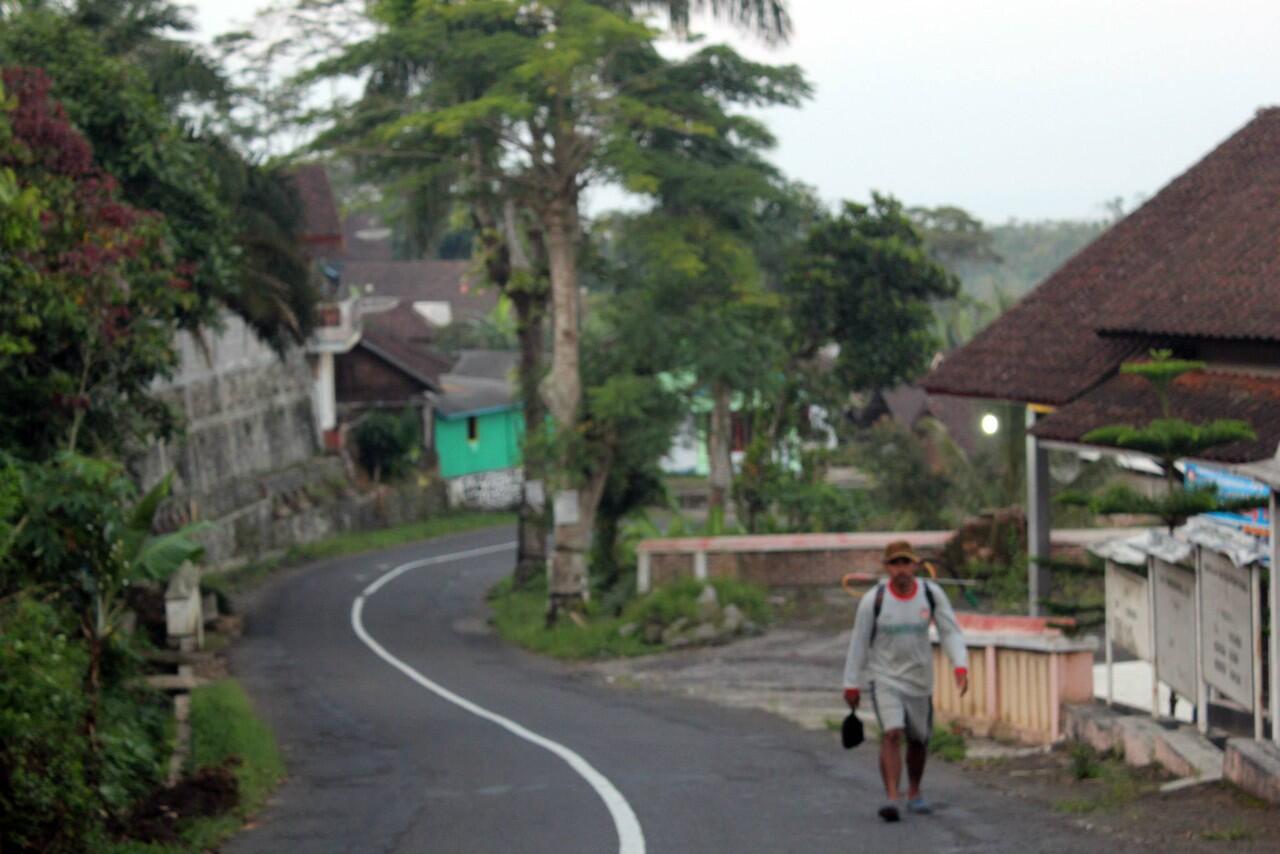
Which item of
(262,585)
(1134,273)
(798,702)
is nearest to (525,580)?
(262,585)

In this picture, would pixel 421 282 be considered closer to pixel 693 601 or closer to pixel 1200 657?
pixel 693 601

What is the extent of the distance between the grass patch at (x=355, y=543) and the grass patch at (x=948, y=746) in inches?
735

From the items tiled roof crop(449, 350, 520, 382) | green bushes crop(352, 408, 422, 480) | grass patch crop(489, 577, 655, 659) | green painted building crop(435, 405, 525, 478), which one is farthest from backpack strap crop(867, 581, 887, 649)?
tiled roof crop(449, 350, 520, 382)

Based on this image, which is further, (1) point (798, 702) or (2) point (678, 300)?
(2) point (678, 300)

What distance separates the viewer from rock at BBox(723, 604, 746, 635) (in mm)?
25281

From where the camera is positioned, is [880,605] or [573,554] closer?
[880,605]

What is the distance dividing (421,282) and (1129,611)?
69731 mm

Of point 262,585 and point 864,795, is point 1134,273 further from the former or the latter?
point 262,585

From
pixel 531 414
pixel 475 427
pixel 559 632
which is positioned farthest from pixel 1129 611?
pixel 475 427

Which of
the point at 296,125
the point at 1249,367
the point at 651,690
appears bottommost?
the point at 651,690

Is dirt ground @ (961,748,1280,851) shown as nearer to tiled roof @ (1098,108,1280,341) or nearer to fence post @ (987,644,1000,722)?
fence post @ (987,644,1000,722)

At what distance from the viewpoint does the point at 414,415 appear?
5144cm

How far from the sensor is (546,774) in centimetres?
1322

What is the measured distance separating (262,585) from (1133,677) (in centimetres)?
2440
